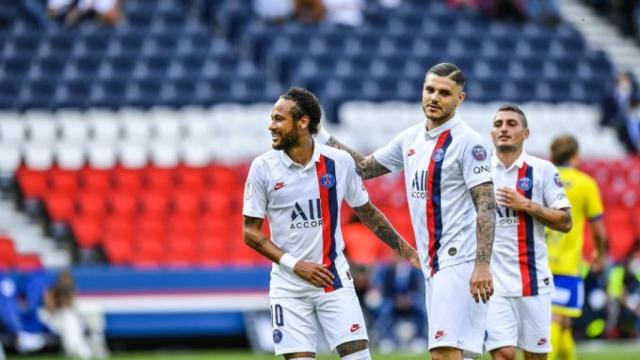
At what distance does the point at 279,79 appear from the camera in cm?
2431

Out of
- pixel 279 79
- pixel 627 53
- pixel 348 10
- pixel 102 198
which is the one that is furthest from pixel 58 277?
pixel 627 53

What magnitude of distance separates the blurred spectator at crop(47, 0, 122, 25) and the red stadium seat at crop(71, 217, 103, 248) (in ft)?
19.5

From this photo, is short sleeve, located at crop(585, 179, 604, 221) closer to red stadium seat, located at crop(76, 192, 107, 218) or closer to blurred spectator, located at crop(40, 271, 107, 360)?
blurred spectator, located at crop(40, 271, 107, 360)

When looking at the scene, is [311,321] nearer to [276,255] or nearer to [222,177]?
[276,255]

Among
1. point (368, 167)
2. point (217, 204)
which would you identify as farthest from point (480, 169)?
point (217, 204)

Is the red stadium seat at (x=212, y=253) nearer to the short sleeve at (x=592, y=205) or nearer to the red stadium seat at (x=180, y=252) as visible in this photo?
the red stadium seat at (x=180, y=252)

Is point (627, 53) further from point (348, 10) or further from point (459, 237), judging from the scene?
point (459, 237)

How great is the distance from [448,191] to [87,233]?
422 inches

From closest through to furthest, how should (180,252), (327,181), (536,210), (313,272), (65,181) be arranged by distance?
(313,272)
(327,181)
(536,210)
(180,252)
(65,181)

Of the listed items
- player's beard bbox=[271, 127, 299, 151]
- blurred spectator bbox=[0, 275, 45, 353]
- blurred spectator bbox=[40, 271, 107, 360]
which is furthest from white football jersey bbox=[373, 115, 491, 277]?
blurred spectator bbox=[0, 275, 45, 353]

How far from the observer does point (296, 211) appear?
8836 millimetres

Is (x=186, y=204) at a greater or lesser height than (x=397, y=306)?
greater

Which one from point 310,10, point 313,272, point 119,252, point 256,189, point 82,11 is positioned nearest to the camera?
point 313,272

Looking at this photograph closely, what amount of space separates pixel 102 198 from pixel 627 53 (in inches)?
554
